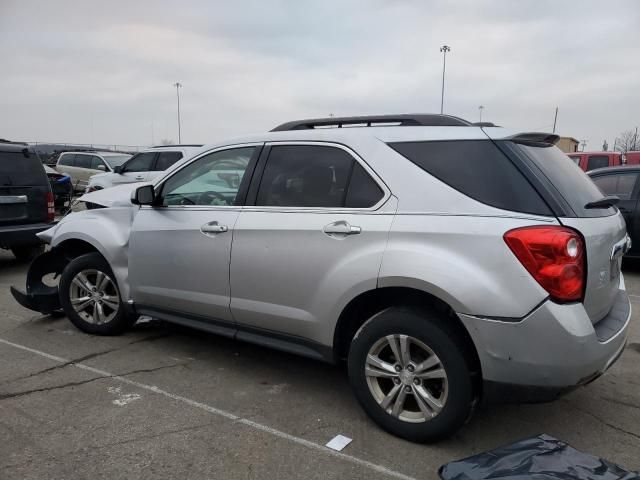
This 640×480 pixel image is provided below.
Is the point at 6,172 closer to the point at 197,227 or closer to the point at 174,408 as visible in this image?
the point at 197,227

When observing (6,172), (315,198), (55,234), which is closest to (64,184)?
(6,172)

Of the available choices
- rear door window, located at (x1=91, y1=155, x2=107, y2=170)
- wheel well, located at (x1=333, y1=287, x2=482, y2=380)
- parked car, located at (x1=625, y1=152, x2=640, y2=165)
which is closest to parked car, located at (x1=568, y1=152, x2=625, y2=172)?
parked car, located at (x1=625, y1=152, x2=640, y2=165)

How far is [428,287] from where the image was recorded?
273 cm

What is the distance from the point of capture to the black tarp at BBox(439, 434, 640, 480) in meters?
2.16

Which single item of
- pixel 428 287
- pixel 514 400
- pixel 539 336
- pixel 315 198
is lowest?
pixel 514 400

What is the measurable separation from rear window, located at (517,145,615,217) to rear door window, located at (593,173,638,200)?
4800 millimetres

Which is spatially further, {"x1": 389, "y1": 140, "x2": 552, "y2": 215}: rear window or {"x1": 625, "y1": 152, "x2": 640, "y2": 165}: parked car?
{"x1": 625, "y1": 152, "x2": 640, "y2": 165}: parked car

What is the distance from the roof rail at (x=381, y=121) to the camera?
3.19 meters

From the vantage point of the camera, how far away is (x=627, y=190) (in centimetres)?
754

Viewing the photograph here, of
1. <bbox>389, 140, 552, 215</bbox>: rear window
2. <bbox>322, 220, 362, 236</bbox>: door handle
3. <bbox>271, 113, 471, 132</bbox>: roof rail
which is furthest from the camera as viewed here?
<bbox>271, 113, 471, 132</bbox>: roof rail

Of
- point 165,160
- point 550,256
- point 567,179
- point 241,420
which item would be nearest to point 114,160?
point 165,160

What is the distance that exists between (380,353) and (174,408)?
4.59 ft

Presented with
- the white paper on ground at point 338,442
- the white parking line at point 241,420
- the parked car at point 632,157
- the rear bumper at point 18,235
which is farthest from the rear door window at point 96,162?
the white paper on ground at point 338,442

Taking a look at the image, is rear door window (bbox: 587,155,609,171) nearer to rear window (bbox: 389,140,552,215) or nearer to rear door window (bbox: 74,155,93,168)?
rear window (bbox: 389,140,552,215)
